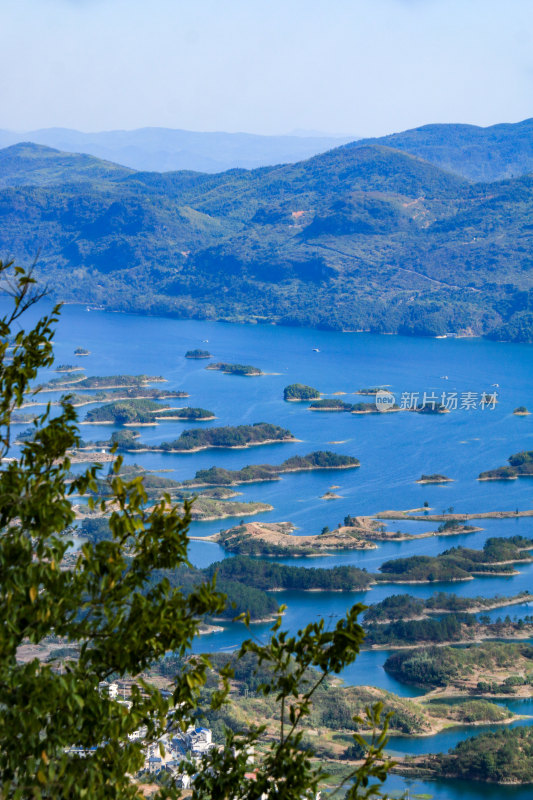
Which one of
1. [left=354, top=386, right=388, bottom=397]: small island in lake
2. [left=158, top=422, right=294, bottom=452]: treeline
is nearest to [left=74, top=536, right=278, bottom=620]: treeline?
[left=158, top=422, right=294, bottom=452]: treeline

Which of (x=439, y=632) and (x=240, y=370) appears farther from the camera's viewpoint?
(x=240, y=370)

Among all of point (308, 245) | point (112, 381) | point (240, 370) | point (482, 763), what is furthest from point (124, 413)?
point (308, 245)

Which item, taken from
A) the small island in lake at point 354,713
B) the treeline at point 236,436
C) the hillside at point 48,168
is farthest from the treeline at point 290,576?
the hillside at point 48,168

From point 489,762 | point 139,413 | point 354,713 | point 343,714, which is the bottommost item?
point 343,714

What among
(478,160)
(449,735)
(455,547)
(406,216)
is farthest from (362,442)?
(478,160)

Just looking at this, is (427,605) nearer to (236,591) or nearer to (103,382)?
(236,591)

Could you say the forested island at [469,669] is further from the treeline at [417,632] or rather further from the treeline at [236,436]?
the treeline at [236,436]
